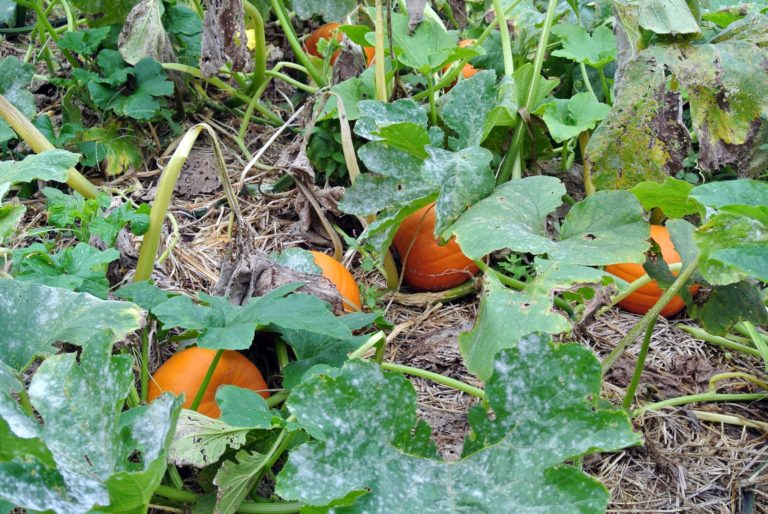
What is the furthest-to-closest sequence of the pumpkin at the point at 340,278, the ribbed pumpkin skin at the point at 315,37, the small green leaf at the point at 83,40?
the ribbed pumpkin skin at the point at 315,37
the small green leaf at the point at 83,40
the pumpkin at the point at 340,278

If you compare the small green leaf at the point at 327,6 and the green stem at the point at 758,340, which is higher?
the small green leaf at the point at 327,6

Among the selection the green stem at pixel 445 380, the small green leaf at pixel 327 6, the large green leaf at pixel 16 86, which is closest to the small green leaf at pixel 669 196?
the green stem at pixel 445 380

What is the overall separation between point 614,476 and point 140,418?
2.82 ft

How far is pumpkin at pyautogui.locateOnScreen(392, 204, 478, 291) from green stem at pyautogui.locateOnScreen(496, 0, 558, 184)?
0.21 metres

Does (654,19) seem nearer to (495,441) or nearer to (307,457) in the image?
(495,441)

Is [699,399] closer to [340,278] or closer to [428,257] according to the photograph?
[428,257]

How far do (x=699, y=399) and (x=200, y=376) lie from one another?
99 centimetres

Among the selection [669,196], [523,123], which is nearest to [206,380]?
[669,196]

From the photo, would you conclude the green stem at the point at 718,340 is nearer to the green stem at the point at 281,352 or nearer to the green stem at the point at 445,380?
the green stem at the point at 445,380

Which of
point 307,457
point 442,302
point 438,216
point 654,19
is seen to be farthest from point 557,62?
point 307,457

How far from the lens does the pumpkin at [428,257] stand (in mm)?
1945

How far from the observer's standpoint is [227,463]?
127 cm

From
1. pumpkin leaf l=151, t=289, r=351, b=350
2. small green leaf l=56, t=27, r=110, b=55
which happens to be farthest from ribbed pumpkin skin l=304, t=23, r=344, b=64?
pumpkin leaf l=151, t=289, r=351, b=350

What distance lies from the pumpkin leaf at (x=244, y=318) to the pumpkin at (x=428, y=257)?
60 cm
